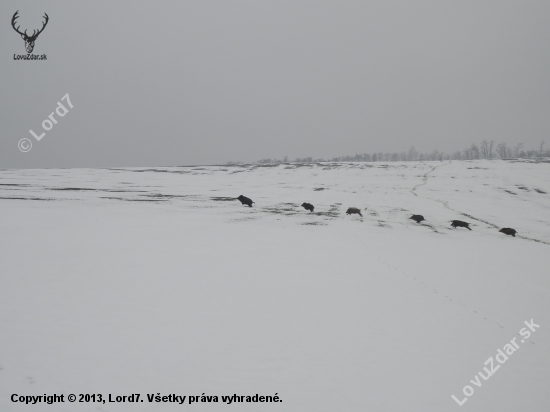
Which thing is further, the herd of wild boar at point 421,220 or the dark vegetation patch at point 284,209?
the dark vegetation patch at point 284,209

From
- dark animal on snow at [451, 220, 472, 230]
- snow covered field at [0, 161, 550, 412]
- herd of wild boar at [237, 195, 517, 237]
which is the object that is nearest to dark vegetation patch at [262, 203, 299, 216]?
herd of wild boar at [237, 195, 517, 237]

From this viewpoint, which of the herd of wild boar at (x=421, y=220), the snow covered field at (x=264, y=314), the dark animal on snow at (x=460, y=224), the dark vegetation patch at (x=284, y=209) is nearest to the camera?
the snow covered field at (x=264, y=314)

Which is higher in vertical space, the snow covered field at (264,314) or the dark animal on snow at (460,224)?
the snow covered field at (264,314)

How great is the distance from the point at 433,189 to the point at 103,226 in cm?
4546

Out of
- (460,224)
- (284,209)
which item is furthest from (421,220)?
(284,209)

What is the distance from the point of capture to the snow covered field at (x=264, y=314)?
5.91 m

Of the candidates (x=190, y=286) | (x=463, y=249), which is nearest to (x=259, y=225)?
(x=190, y=286)

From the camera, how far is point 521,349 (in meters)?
8.30

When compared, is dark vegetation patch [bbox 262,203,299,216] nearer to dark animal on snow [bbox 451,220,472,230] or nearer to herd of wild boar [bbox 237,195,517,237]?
herd of wild boar [bbox 237,195,517,237]

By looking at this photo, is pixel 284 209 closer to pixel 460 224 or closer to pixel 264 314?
pixel 460 224

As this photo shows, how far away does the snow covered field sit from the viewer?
5.91 metres

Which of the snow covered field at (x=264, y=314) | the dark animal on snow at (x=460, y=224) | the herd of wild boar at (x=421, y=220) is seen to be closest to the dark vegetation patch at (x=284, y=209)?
the herd of wild boar at (x=421, y=220)

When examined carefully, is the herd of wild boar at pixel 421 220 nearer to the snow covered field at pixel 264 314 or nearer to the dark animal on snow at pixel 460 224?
the dark animal on snow at pixel 460 224

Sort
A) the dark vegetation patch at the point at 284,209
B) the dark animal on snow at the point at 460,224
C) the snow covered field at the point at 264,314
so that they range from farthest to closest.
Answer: the dark vegetation patch at the point at 284,209, the dark animal on snow at the point at 460,224, the snow covered field at the point at 264,314
